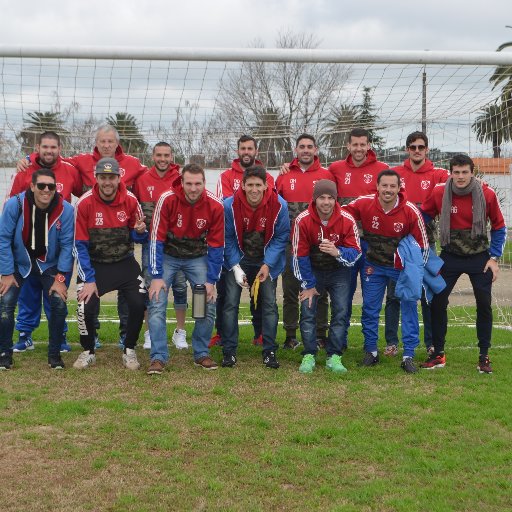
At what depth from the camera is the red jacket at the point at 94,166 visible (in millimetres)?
7770

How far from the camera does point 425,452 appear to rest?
478 centimetres

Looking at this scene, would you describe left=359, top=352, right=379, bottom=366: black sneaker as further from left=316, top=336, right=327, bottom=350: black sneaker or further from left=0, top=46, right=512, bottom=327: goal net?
left=0, top=46, right=512, bottom=327: goal net

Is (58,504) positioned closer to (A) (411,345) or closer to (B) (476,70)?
(A) (411,345)

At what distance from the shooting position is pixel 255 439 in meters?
5.02

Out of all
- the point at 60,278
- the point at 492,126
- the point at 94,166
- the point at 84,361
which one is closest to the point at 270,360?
the point at 84,361

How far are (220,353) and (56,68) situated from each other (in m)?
4.05

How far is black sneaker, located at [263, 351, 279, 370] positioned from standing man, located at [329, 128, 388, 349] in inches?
35.9

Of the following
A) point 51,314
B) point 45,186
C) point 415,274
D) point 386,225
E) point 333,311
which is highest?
point 45,186

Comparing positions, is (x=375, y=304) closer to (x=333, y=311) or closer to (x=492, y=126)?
(x=333, y=311)

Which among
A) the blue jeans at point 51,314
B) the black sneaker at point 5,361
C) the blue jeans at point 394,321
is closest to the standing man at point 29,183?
the blue jeans at point 51,314

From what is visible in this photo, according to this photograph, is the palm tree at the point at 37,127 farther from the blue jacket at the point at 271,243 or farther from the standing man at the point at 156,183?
the blue jacket at the point at 271,243

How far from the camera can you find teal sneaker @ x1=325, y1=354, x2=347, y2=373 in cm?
689

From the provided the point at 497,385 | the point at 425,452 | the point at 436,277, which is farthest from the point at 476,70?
the point at 425,452

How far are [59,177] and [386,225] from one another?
3.36 meters
